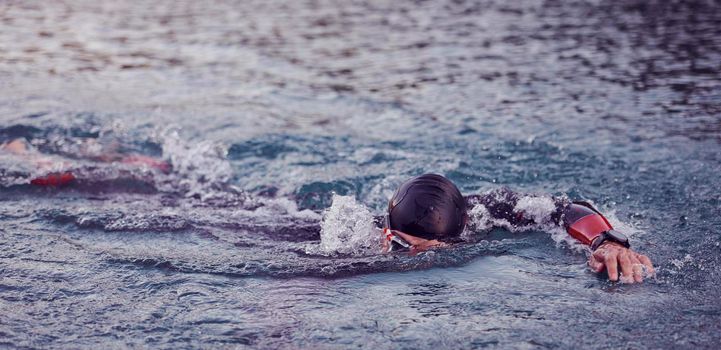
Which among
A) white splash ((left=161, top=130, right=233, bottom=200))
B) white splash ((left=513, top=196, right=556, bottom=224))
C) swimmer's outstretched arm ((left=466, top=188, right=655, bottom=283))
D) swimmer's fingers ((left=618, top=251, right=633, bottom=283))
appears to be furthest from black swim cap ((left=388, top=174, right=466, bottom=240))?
white splash ((left=161, top=130, right=233, bottom=200))

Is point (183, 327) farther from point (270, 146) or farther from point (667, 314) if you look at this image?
point (270, 146)

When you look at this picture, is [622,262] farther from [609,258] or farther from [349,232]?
[349,232]

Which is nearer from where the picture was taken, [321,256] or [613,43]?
[321,256]

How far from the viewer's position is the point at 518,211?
5617mm

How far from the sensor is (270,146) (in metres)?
8.65

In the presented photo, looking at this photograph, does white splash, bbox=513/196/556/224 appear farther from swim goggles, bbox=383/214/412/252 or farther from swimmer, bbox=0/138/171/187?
swimmer, bbox=0/138/171/187

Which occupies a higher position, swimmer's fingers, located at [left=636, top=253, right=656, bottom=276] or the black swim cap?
the black swim cap

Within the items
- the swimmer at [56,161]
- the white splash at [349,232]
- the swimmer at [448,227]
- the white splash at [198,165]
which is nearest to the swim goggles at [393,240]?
the swimmer at [448,227]

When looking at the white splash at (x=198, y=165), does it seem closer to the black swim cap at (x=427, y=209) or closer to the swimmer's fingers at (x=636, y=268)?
the black swim cap at (x=427, y=209)

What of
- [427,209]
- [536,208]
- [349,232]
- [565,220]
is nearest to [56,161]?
[349,232]

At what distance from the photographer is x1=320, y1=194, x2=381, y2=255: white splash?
5.39m

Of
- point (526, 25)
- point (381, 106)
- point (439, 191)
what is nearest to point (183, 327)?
point (439, 191)

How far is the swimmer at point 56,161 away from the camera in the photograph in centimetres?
694

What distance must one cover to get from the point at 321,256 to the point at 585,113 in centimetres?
577
